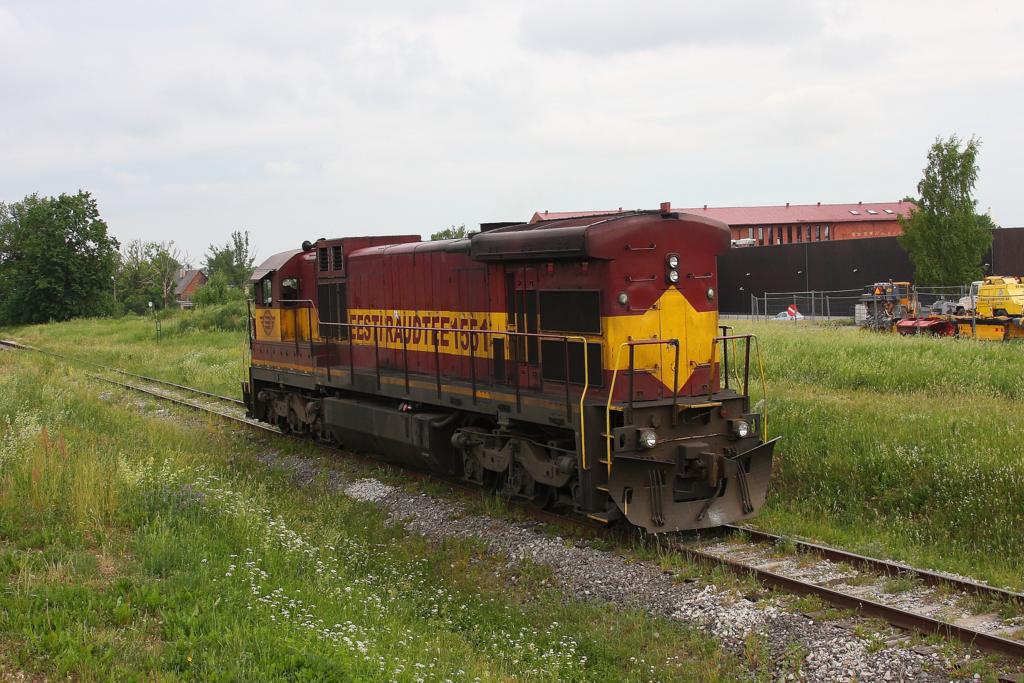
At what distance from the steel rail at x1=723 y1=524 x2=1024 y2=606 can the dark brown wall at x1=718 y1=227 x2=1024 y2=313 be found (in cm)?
3083

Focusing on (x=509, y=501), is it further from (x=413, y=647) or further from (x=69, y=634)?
(x=69, y=634)

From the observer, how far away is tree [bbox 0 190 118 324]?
5847 cm

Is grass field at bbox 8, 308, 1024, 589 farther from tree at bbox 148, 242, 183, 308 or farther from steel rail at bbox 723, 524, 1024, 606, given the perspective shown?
tree at bbox 148, 242, 183, 308

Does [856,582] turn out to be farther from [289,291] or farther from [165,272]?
[165,272]

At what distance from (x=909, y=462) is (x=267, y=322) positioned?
1099cm

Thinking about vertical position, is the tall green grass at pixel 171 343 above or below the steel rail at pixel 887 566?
above

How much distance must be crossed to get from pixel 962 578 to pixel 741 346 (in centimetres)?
1219

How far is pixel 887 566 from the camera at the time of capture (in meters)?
7.54

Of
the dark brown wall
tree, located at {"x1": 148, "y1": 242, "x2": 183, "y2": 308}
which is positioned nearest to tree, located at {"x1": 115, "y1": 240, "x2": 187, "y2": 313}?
tree, located at {"x1": 148, "y1": 242, "x2": 183, "y2": 308}

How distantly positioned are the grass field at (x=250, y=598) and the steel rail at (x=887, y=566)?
214 centimetres

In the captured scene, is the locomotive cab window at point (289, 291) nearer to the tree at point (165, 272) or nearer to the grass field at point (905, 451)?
the grass field at point (905, 451)

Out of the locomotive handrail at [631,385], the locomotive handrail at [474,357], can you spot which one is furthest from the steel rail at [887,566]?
the locomotive handrail at [474,357]

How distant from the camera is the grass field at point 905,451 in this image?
8688 mm

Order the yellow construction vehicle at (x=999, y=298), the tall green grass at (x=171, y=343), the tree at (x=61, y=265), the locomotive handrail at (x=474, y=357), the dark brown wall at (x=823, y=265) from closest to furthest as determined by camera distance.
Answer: the locomotive handrail at (x=474, y=357) → the yellow construction vehicle at (x=999, y=298) → the tall green grass at (x=171, y=343) → the dark brown wall at (x=823, y=265) → the tree at (x=61, y=265)
